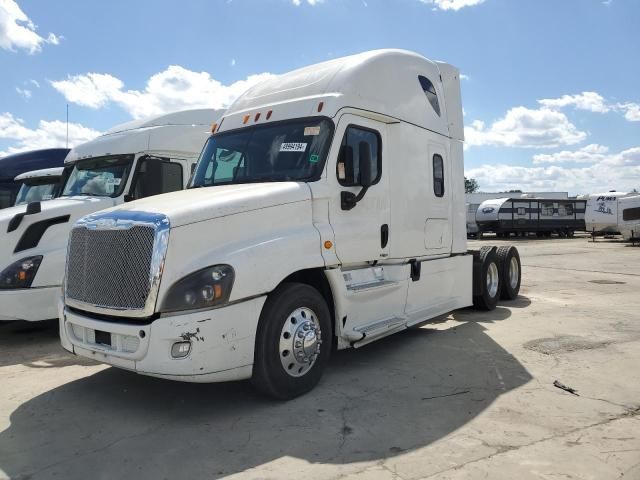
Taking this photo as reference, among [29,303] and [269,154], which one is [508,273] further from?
[29,303]

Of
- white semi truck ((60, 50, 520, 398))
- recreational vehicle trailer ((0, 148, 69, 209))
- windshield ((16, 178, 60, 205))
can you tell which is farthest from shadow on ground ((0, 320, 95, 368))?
recreational vehicle trailer ((0, 148, 69, 209))

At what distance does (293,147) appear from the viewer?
212 inches

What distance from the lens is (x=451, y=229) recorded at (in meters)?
7.67

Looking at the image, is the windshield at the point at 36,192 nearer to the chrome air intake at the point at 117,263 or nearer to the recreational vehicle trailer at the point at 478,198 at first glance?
the chrome air intake at the point at 117,263

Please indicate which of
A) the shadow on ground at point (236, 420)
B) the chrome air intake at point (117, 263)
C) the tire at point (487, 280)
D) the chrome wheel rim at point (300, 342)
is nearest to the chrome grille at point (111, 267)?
the chrome air intake at point (117, 263)

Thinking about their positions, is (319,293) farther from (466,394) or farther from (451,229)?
(451,229)

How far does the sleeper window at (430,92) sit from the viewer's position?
23.1 feet

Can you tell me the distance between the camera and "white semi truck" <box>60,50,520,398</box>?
13.7 ft

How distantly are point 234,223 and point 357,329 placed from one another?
1.81 meters

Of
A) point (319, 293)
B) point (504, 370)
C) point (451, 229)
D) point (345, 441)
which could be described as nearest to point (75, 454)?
point (345, 441)

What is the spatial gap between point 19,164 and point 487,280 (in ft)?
44.3

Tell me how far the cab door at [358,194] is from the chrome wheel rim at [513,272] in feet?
16.7

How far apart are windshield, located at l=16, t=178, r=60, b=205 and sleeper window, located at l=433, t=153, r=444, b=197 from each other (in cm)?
752

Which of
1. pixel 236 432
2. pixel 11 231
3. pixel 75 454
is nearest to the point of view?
pixel 75 454
